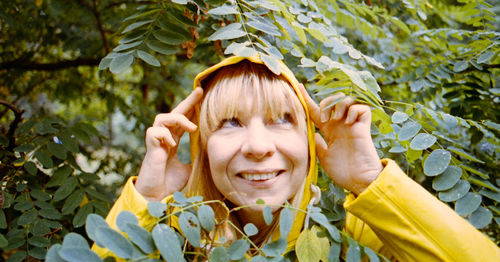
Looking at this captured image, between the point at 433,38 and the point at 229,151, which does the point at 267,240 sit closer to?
the point at 229,151

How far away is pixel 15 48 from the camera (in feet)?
8.82

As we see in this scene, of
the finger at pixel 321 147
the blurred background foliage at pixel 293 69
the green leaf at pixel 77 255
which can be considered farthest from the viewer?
the finger at pixel 321 147

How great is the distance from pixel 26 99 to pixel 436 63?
2.76 meters

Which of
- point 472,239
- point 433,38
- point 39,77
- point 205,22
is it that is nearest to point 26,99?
point 39,77

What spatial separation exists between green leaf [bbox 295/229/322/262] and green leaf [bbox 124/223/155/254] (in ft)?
1.24

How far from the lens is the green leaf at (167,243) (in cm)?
91

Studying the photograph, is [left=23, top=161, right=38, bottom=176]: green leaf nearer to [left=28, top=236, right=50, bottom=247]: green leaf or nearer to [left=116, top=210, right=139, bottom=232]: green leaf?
[left=28, top=236, right=50, bottom=247]: green leaf

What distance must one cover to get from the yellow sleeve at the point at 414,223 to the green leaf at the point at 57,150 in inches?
44.3

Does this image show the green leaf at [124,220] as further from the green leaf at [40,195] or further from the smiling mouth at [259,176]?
the green leaf at [40,195]

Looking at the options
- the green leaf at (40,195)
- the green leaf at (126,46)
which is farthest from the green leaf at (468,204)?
the green leaf at (40,195)

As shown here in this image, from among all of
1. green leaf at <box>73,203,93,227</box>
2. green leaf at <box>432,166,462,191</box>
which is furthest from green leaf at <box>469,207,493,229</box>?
green leaf at <box>73,203,93,227</box>

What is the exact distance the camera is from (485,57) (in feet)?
5.24

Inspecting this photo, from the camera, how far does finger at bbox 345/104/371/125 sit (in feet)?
4.06

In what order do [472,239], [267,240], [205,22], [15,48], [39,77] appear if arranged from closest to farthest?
[472,239] → [267,240] → [205,22] → [15,48] → [39,77]
